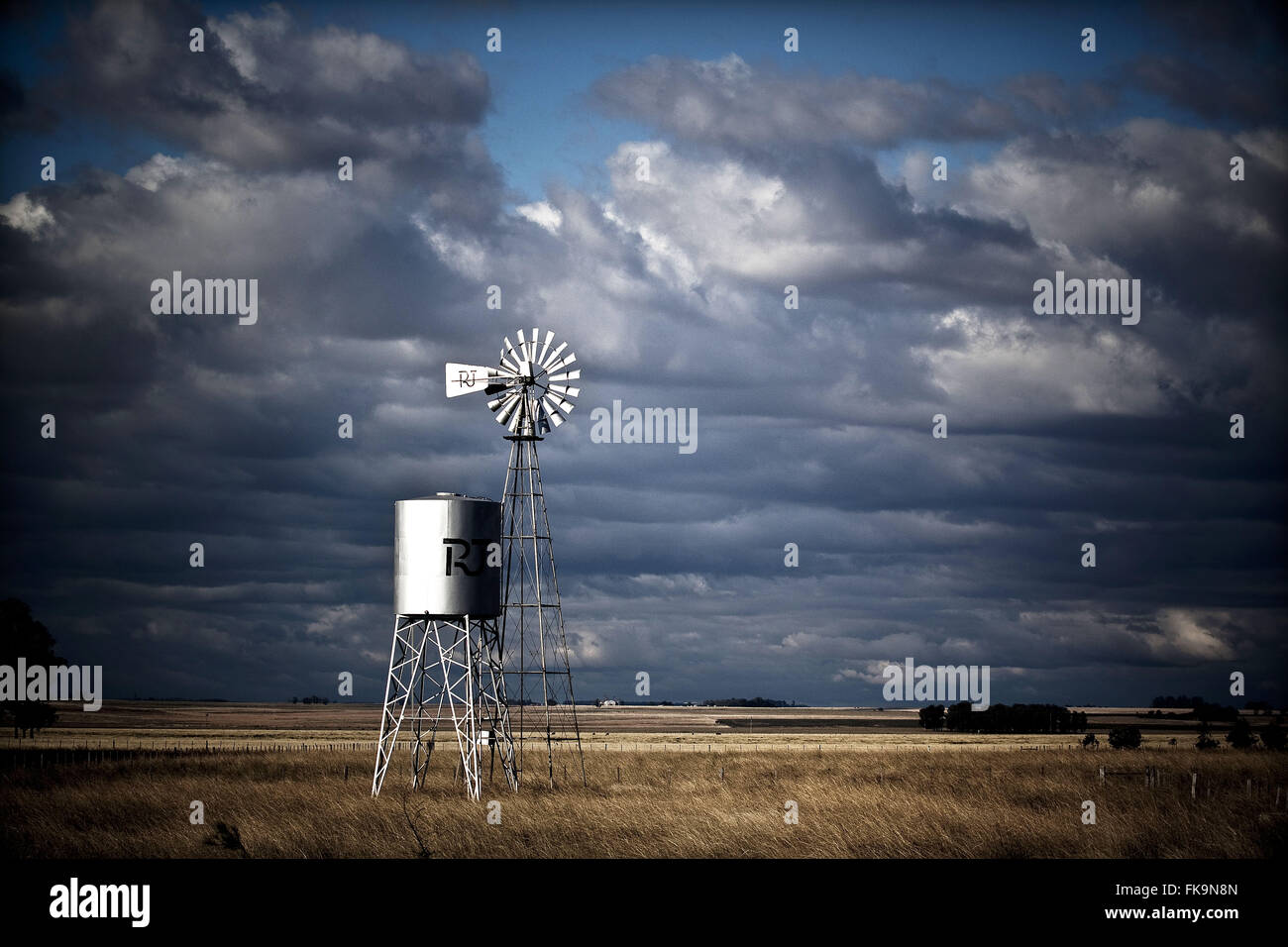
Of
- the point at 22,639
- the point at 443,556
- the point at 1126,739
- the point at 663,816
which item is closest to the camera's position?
the point at 663,816

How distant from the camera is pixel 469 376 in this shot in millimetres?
43438

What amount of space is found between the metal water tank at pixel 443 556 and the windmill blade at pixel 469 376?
17.8ft

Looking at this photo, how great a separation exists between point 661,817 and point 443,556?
502 inches

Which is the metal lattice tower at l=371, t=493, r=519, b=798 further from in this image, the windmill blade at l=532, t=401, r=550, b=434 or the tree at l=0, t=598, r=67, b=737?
the tree at l=0, t=598, r=67, b=737

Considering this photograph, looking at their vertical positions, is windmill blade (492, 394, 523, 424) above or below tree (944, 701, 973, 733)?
above

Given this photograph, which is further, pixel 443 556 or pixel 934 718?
pixel 934 718

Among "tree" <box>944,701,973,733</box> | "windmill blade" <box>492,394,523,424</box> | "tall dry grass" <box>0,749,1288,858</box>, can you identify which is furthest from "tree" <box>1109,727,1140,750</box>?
"tree" <box>944,701,973,733</box>

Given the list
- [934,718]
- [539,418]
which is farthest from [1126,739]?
[934,718]

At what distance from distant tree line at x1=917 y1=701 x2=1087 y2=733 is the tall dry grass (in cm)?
12092

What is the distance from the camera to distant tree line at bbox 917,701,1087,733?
6476 inches

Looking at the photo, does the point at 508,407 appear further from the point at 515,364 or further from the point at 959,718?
the point at 959,718

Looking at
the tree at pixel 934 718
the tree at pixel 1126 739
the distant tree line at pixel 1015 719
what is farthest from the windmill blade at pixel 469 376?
the tree at pixel 934 718

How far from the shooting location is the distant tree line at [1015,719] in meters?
164

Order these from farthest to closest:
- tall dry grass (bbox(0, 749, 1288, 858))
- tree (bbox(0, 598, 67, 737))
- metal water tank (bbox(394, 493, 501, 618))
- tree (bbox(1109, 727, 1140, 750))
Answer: tree (bbox(1109, 727, 1140, 750))
tree (bbox(0, 598, 67, 737))
metal water tank (bbox(394, 493, 501, 618))
tall dry grass (bbox(0, 749, 1288, 858))
